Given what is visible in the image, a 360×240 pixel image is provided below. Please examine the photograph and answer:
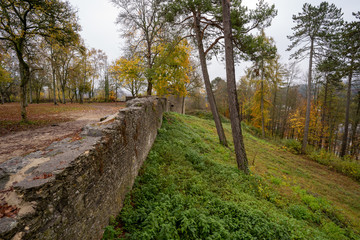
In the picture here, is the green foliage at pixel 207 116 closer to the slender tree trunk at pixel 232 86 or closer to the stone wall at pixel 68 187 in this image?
the slender tree trunk at pixel 232 86

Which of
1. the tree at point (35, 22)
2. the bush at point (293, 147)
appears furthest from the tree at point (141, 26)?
the bush at point (293, 147)

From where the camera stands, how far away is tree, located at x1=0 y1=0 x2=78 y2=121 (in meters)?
7.57

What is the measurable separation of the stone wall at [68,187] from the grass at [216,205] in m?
0.69

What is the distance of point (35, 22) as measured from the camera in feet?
26.5

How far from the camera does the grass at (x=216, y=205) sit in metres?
3.26

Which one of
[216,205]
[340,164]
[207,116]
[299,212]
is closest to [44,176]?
[216,205]

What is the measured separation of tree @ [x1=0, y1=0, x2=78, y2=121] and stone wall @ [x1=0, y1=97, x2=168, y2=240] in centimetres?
833

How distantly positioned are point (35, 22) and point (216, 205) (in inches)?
474

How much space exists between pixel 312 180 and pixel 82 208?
11.4 m

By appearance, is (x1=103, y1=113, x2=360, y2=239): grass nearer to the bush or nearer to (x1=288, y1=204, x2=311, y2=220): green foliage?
(x1=288, y1=204, x2=311, y2=220): green foliage

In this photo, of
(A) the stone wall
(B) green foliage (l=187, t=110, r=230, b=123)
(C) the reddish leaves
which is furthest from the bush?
(C) the reddish leaves

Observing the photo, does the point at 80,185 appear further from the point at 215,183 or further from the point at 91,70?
the point at 91,70

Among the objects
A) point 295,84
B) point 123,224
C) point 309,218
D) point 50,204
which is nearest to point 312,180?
point 309,218

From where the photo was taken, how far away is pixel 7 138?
612cm
